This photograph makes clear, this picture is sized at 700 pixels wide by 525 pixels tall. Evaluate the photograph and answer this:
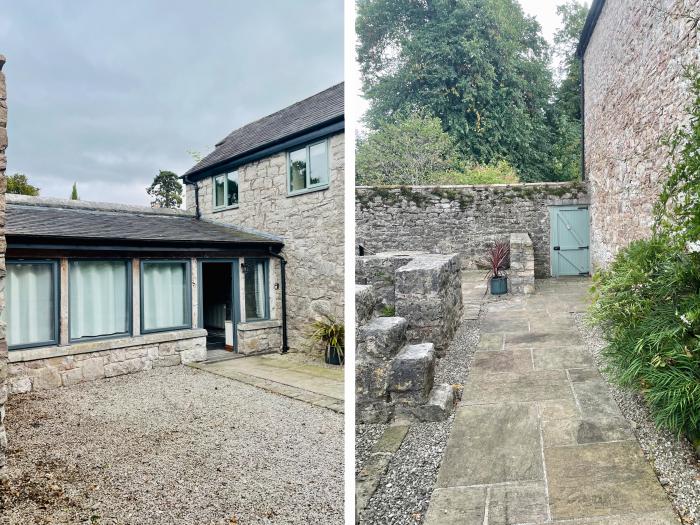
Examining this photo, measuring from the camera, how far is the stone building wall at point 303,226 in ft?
14.5

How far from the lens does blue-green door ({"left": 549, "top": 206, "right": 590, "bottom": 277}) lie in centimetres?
675

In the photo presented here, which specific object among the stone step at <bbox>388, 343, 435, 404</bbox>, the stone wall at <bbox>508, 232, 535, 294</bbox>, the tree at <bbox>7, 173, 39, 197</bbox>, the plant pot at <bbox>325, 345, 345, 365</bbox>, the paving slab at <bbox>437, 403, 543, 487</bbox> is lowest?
the plant pot at <bbox>325, 345, 345, 365</bbox>

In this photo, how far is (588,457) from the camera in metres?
1.45

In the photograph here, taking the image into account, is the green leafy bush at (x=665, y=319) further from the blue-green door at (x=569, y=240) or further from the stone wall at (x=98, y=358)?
the blue-green door at (x=569, y=240)

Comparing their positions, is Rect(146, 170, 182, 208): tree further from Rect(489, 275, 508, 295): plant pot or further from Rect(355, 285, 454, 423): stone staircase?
Rect(355, 285, 454, 423): stone staircase

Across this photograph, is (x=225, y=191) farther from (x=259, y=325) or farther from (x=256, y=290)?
(x=259, y=325)

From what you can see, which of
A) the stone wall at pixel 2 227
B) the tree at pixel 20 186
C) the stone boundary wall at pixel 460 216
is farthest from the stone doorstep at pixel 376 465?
the stone boundary wall at pixel 460 216

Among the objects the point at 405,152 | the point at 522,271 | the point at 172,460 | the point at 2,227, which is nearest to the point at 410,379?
the point at 172,460

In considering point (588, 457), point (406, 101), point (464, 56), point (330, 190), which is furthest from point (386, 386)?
point (406, 101)

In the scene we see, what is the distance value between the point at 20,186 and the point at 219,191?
243cm

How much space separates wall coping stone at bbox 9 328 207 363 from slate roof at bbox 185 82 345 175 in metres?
→ 2.07

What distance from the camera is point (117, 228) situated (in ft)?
14.0

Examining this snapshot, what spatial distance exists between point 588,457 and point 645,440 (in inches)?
10.1

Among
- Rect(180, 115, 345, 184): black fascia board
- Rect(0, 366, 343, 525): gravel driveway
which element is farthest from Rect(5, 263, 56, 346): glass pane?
Rect(180, 115, 345, 184): black fascia board
